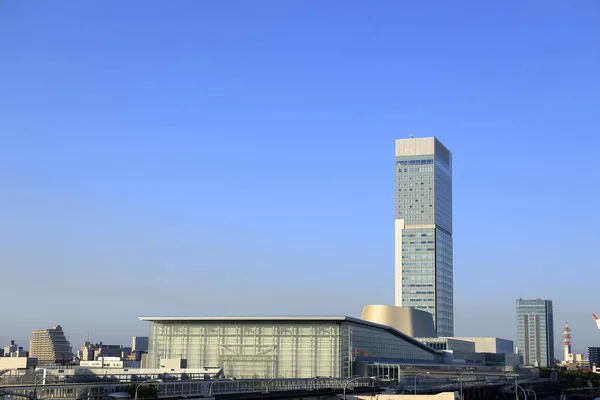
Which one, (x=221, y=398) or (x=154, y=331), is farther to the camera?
(x=154, y=331)

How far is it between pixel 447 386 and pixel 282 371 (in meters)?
35.3

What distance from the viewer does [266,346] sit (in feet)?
544

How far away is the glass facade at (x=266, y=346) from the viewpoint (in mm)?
162750

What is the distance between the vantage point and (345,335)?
536 feet

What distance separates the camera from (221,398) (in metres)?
97.4

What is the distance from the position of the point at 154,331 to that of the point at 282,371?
94.5 feet

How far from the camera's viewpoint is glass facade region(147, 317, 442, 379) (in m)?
163

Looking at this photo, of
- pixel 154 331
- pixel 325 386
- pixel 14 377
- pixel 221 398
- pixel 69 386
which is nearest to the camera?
pixel 69 386

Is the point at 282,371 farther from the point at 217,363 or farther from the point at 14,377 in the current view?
the point at 14,377

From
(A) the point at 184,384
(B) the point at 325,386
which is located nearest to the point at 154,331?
(B) the point at 325,386

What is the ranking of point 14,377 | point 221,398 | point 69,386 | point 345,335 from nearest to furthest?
point 69,386, point 221,398, point 14,377, point 345,335

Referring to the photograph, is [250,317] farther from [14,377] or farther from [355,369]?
[14,377]

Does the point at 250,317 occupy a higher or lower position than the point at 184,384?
higher

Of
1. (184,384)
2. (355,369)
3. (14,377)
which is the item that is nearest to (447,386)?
(355,369)
